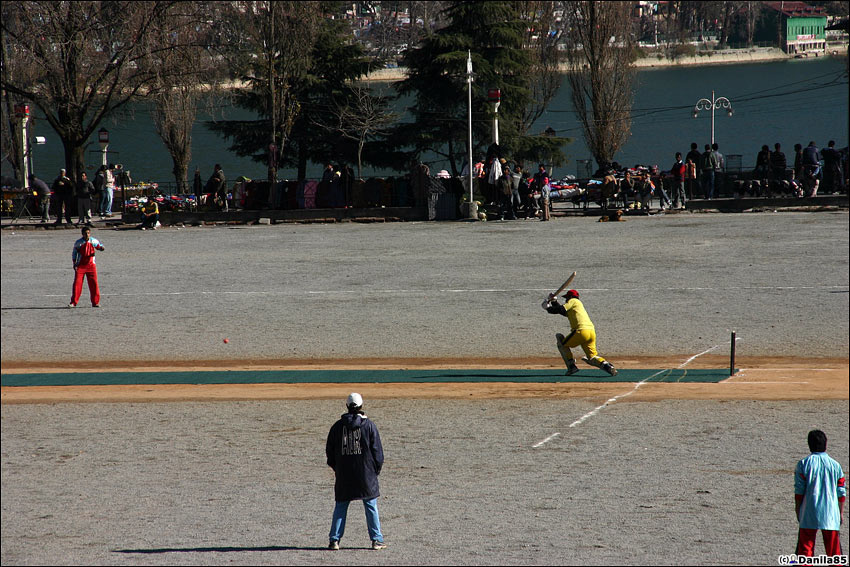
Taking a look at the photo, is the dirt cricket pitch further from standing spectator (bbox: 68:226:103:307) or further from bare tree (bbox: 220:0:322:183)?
bare tree (bbox: 220:0:322:183)

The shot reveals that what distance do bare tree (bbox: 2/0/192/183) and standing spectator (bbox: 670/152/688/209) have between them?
761 inches

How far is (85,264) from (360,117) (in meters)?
24.3

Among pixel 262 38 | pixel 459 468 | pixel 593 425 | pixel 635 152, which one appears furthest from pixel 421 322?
pixel 635 152

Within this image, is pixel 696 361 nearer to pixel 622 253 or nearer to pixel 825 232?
pixel 622 253

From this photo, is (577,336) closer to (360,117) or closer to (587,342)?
(587,342)

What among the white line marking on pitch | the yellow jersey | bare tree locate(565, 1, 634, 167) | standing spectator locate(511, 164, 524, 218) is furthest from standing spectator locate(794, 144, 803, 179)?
the yellow jersey

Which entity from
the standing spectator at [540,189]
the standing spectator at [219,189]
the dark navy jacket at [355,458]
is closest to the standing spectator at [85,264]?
the dark navy jacket at [355,458]

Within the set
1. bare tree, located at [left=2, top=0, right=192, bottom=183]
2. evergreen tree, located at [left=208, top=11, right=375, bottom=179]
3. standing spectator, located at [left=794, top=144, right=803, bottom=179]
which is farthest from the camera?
evergreen tree, located at [left=208, top=11, right=375, bottom=179]

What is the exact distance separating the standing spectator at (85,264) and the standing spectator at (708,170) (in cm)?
2078

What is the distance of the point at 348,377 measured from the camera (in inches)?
561

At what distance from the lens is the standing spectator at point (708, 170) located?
32.0 m

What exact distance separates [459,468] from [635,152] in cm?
7312

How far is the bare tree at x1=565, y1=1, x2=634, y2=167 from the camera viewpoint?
43.1 metres

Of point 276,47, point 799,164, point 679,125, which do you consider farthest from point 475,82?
point 679,125
